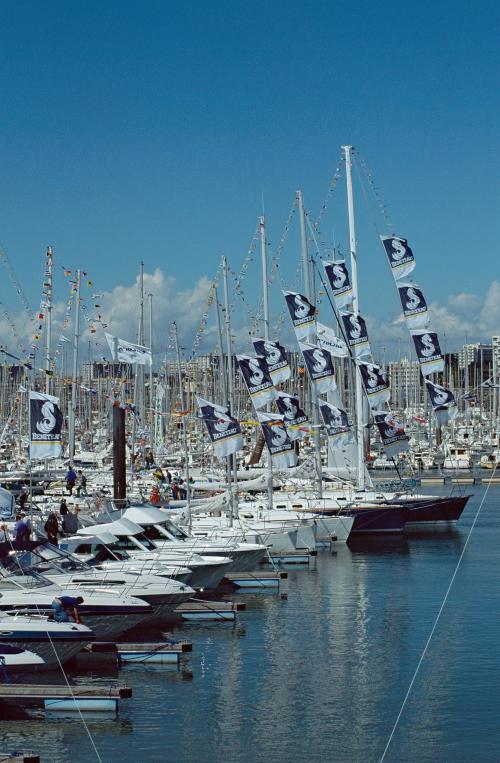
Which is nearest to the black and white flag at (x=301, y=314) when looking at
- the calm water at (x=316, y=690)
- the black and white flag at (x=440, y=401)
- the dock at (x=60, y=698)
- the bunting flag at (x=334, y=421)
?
the bunting flag at (x=334, y=421)

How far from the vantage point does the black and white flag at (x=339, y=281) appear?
212ft

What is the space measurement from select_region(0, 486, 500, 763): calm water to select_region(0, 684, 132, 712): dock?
33 cm

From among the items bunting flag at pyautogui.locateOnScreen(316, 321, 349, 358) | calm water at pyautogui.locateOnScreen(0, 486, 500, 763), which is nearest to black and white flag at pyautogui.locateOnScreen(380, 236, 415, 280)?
bunting flag at pyautogui.locateOnScreen(316, 321, 349, 358)

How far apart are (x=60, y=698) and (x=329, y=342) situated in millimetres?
40519

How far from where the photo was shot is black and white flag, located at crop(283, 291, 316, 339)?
62125mm

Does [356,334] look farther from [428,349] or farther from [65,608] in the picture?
[65,608]

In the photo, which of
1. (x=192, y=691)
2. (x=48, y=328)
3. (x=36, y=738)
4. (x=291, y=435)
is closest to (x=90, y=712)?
(x=36, y=738)

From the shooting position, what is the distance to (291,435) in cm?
6012

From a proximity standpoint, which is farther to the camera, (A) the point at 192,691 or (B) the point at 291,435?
(B) the point at 291,435

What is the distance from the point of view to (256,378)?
5834cm

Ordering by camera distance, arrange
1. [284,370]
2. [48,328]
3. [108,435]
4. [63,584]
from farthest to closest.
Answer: [108,435]
[48,328]
[284,370]
[63,584]

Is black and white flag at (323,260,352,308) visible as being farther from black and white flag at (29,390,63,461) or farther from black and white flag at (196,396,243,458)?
black and white flag at (29,390,63,461)

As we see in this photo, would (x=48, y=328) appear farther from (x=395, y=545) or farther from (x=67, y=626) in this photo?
(x=67, y=626)

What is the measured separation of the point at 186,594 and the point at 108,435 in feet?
272
